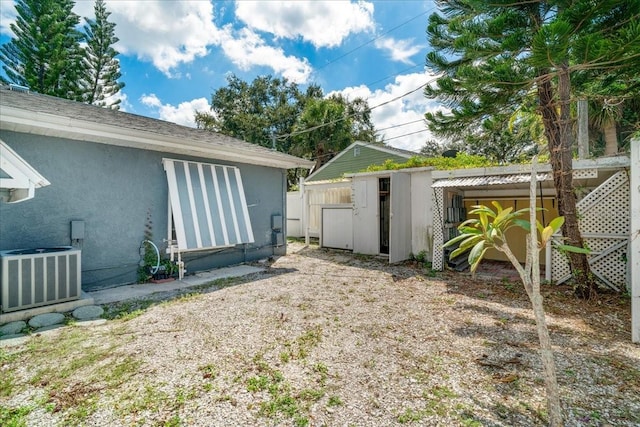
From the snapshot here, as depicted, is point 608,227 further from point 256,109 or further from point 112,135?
point 256,109

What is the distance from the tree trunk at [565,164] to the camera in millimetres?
5074

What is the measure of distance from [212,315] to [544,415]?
380 centimetres

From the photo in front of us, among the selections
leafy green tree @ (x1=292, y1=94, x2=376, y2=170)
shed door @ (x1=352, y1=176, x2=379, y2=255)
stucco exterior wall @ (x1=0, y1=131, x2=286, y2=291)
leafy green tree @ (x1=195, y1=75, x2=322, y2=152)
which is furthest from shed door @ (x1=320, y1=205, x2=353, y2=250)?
leafy green tree @ (x1=195, y1=75, x2=322, y2=152)

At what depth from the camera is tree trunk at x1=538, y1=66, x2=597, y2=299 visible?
5074mm

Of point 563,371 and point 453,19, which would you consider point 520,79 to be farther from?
point 563,371

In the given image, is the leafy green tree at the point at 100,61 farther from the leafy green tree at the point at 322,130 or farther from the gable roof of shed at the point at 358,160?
the gable roof of shed at the point at 358,160

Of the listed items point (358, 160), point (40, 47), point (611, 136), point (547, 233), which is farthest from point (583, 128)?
point (40, 47)

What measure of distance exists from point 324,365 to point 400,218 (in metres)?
5.73

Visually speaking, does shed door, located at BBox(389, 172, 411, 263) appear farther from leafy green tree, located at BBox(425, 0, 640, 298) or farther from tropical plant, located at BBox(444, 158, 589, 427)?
tropical plant, located at BBox(444, 158, 589, 427)

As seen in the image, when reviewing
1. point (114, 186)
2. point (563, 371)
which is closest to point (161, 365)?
point (563, 371)

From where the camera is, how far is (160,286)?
19.0 feet

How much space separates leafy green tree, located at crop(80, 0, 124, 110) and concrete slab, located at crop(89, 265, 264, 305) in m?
19.3

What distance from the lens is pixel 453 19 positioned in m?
6.06

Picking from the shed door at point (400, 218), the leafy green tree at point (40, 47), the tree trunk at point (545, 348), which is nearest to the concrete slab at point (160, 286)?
the shed door at point (400, 218)
